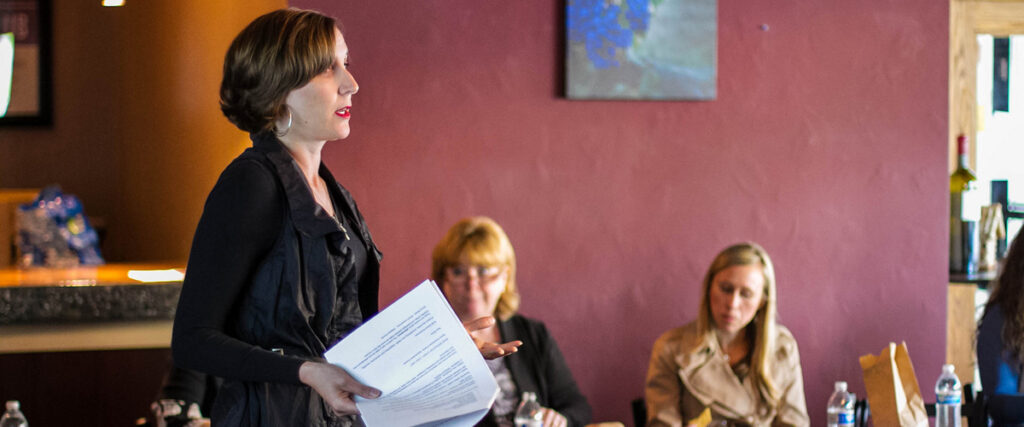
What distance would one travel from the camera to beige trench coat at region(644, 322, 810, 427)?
3008 millimetres

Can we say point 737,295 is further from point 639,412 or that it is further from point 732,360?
point 639,412

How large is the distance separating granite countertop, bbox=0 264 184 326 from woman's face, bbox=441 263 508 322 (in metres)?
0.82

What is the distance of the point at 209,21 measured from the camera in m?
3.50

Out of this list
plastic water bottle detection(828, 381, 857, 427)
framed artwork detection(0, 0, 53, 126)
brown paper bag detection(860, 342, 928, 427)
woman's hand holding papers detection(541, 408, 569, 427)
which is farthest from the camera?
framed artwork detection(0, 0, 53, 126)

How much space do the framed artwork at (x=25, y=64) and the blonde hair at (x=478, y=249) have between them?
2472 mm

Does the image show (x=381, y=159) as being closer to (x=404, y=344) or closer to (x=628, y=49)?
(x=628, y=49)

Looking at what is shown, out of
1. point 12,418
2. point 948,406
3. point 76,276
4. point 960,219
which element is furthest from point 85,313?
point 960,219

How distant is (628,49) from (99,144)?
105 inches

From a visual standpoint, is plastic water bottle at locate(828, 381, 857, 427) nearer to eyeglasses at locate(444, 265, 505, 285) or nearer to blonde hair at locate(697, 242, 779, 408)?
blonde hair at locate(697, 242, 779, 408)

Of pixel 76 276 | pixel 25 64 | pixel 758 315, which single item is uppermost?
pixel 25 64

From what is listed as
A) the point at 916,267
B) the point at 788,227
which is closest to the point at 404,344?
the point at 788,227

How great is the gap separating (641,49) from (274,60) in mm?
2029

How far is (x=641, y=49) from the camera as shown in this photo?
324 cm

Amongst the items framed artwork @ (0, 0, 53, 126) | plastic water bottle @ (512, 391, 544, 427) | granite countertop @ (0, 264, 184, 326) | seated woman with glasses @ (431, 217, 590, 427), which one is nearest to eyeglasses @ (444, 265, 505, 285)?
seated woman with glasses @ (431, 217, 590, 427)
